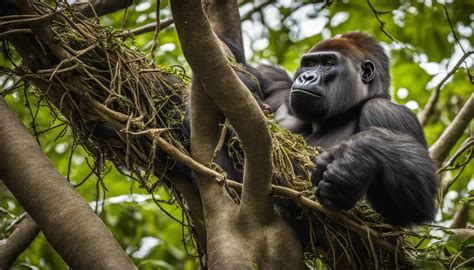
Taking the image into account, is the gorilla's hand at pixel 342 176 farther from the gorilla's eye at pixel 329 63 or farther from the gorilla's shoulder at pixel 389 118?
the gorilla's eye at pixel 329 63

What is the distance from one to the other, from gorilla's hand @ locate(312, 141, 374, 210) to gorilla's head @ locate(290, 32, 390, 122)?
0.74m

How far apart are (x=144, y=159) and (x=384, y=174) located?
1.16m

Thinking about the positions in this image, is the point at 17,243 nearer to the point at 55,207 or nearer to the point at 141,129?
the point at 55,207

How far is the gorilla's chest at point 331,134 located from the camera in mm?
4258

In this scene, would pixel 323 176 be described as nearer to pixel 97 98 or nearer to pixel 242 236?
pixel 242 236

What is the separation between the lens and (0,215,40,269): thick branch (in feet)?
13.0

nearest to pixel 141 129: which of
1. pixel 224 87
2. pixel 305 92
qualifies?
pixel 224 87

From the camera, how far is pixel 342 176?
10.9 ft

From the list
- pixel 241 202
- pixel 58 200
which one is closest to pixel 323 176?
pixel 241 202

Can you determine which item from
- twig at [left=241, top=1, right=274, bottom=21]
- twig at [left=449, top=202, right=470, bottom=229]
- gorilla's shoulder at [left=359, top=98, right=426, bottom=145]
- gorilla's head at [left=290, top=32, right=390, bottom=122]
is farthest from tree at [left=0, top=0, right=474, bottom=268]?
twig at [left=241, top=1, right=274, bottom=21]

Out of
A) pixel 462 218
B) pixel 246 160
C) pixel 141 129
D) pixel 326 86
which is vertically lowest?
pixel 462 218

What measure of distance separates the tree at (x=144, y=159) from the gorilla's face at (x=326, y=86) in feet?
2.07

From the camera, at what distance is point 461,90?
6688mm

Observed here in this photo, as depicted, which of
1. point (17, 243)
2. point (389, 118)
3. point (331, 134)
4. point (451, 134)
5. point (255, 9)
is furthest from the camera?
point (255, 9)
